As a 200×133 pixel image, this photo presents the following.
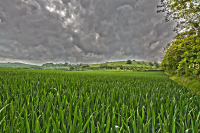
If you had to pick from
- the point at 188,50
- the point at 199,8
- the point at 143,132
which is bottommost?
the point at 143,132

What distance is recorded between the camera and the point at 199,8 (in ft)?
28.0

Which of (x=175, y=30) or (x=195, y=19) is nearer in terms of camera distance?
(x=195, y=19)

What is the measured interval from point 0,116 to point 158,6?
12348mm

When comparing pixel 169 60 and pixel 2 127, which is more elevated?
pixel 169 60

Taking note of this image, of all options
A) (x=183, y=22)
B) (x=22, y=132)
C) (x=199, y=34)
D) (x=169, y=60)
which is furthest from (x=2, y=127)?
(x=169, y=60)

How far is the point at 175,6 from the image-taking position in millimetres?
9406

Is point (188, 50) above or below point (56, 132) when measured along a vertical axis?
above

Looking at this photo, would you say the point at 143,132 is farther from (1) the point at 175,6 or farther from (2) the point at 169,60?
(2) the point at 169,60

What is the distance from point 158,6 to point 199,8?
11.2 ft

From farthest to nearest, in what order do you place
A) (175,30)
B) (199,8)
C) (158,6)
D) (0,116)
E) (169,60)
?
(169,60), (175,30), (158,6), (199,8), (0,116)

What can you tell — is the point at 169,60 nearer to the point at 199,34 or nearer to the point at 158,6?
the point at 199,34

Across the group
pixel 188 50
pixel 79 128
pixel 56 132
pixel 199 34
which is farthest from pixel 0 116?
pixel 188 50

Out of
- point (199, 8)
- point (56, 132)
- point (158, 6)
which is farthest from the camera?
point (158, 6)

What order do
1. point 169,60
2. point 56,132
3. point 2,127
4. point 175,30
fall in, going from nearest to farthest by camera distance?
point 56,132, point 2,127, point 175,30, point 169,60
